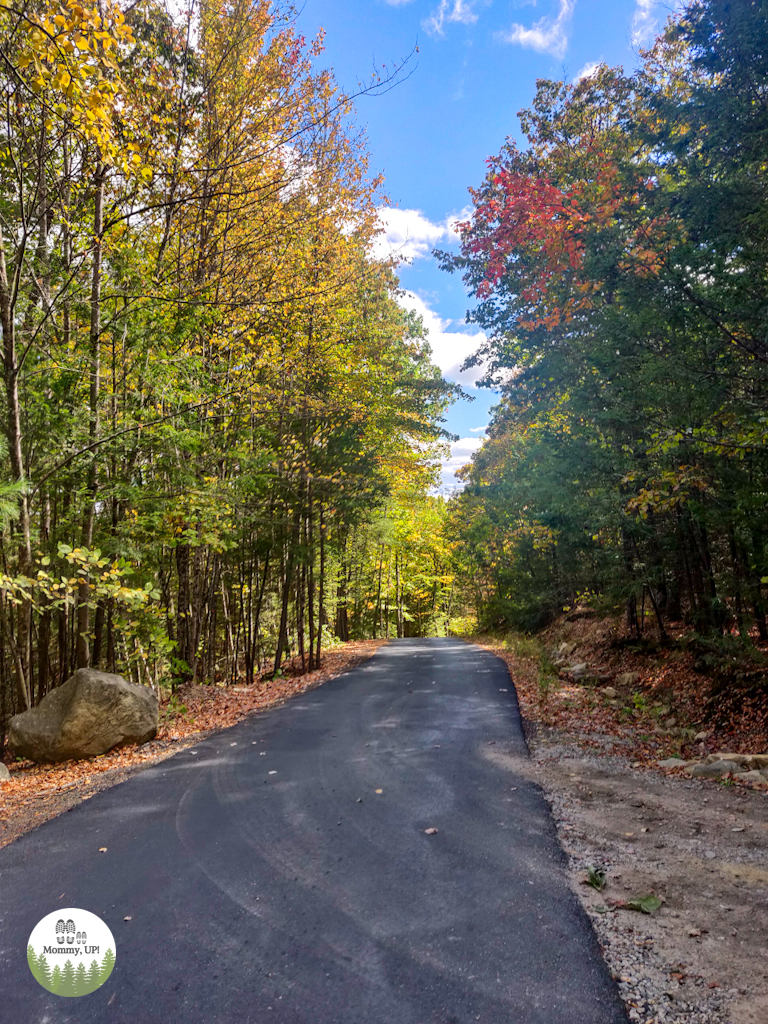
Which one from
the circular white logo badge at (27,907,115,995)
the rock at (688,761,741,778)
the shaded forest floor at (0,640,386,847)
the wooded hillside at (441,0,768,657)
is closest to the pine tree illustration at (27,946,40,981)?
the circular white logo badge at (27,907,115,995)

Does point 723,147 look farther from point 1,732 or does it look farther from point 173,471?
point 1,732

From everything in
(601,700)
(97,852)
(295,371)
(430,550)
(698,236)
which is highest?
(295,371)

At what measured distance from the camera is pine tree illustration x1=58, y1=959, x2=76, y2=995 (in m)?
2.59

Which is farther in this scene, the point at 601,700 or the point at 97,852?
the point at 601,700

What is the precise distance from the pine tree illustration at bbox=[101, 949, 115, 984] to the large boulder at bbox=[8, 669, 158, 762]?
4936 mm

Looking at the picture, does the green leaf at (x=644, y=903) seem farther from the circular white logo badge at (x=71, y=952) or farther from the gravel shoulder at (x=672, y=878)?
the circular white logo badge at (x=71, y=952)

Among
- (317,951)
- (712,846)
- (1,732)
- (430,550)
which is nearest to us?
(317,951)

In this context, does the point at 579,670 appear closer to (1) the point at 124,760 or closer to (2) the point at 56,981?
(1) the point at 124,760

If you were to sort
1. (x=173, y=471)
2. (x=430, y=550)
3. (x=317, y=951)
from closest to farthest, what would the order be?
(x=317, y=951), (x=173, y=471), (x=430, y=550)

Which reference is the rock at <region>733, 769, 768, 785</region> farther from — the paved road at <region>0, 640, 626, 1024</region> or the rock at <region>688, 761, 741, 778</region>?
the paved road at <region>0, 640, 626, 1024</region>

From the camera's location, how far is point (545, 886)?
3.40 meters

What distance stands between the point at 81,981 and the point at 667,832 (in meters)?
4.18

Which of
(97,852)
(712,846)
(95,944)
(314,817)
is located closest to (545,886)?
(712,846)

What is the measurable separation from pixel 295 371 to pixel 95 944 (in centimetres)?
1158
